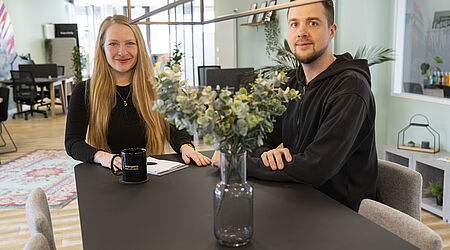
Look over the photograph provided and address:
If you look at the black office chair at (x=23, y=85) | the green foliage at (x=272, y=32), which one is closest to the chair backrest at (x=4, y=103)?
the black office chair at (x=23, y=85)

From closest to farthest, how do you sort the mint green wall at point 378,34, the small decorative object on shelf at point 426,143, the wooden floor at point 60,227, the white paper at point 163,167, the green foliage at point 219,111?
the green foliage at point 219,111 < the white paper at point 163,167 < the wooden floor at point 60,227 < the small decorative object on shelf at point 426,143 < the mint green wall at point 378,34

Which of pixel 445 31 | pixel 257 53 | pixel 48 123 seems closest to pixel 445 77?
pixel 445 31

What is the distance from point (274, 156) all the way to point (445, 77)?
9.54 ft

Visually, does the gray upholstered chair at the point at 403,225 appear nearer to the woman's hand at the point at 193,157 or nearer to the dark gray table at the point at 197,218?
the dark gray table at the point at 197,218

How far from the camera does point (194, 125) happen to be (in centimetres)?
107

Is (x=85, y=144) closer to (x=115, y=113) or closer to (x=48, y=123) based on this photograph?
(x=115, y=113)

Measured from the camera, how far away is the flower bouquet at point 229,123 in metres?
1.05

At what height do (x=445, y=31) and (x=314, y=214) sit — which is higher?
(x=445, y=31)

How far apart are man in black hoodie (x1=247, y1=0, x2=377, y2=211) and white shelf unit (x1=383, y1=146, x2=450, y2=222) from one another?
2009 mm

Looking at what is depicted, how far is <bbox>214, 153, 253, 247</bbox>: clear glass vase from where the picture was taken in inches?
45.1

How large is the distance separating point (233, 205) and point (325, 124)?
27.6 inches

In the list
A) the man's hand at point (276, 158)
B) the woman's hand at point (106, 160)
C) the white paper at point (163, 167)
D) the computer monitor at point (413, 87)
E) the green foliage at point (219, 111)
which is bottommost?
the white paper at point (163, 167)

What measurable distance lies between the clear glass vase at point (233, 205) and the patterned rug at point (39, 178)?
3.38 meters

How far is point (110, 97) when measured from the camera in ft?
7.88
